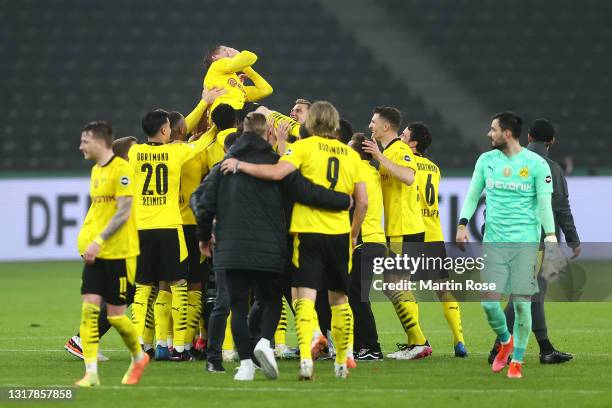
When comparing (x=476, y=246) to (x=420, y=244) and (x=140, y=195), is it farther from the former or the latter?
(x=140, y=195)

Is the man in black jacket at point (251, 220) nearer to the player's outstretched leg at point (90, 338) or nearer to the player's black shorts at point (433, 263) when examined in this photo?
the player's outstretched leg at point (90, 338)

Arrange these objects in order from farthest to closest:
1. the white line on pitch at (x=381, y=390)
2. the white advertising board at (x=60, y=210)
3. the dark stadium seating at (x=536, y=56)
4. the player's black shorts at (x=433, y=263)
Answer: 1. the dark stadium seating at (x=536, y=56)
2. the white advertising board at (x=60, y=210)
3. the player's black shorts at (x=433, y=263)
4. the white line on pitch at (x=381, y=390)

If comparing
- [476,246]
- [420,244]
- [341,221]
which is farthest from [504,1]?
[341,221]

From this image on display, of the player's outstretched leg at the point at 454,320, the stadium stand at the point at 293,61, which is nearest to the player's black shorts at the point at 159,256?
the player's outstretched leg at the point at 454,320

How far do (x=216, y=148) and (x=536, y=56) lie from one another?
60.1 ft

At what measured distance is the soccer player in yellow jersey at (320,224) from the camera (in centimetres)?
845

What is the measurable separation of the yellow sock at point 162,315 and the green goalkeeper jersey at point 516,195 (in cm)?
291

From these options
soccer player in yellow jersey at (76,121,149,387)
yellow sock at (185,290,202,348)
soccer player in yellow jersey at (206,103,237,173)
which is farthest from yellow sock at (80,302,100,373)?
soccer player in yellow jersey at (206,103,237,173)

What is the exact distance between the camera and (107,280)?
27.0ft

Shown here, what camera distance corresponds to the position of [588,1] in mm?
28484

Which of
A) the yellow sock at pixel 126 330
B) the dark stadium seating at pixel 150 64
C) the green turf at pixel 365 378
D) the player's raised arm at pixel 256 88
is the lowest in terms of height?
the green turf at pixel 365 378

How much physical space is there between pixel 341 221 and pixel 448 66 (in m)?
20.0

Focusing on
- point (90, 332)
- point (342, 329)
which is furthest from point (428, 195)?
point (90, 332)

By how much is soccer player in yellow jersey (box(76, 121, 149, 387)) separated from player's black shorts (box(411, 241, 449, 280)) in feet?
10.7
